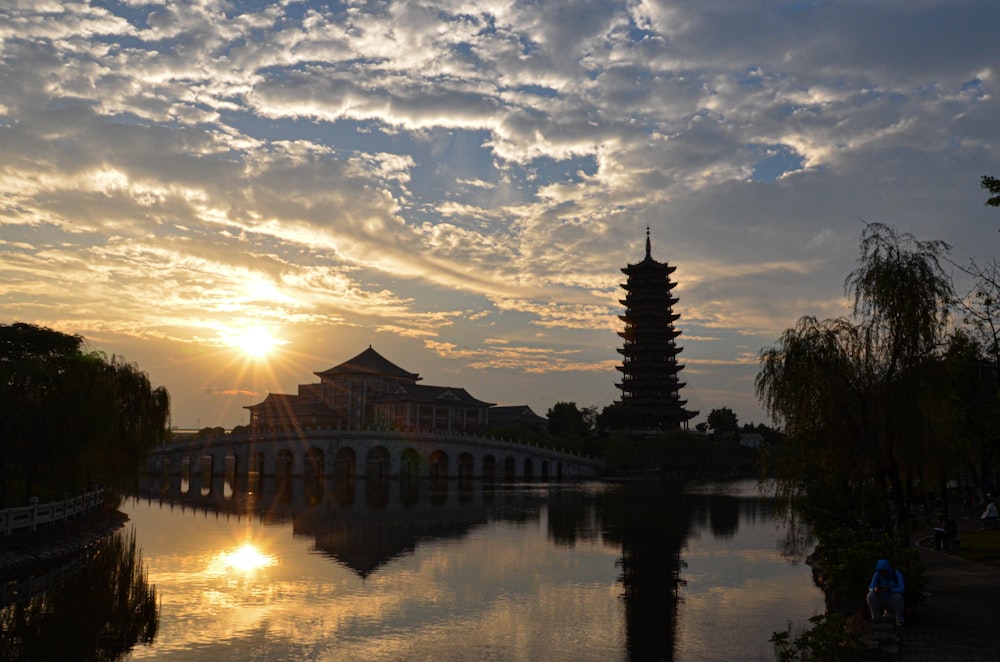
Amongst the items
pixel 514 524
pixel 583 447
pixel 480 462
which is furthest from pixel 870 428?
pixel 583 447

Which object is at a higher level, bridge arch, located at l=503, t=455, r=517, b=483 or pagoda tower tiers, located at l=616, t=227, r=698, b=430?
pagoda tower tiers, located at l=616, t=227, r=698, b=430

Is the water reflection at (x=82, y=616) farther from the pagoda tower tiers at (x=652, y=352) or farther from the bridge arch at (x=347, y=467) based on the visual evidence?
the pagoda tower tiers at (x=652, y=352)

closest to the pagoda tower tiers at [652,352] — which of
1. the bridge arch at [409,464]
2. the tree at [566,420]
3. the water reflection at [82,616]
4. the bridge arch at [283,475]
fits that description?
the tree at [566,420]

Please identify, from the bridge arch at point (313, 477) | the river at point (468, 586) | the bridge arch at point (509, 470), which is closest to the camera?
the river at point (468, 586)

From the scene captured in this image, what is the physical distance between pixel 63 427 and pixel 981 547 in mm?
24817

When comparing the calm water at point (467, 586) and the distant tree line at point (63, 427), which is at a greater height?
the distant tree line at point (63, 427)

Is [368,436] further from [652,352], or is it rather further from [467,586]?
[467,586]

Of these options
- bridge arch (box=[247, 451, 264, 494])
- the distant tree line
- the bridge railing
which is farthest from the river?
the bridge railing

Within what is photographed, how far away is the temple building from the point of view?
10794 cm

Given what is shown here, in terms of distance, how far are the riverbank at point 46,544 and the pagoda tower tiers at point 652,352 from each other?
8045 cm

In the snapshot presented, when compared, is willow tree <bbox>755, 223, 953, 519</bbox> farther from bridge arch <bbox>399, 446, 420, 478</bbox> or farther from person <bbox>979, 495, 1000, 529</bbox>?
bridge arch <bbox>399, 446, 420, 478</bbox>

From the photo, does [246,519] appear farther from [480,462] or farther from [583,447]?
[583,447]

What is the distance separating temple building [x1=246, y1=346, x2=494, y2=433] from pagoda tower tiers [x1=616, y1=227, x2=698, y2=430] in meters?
21.6

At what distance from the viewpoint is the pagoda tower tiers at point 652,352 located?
→ 338ft
